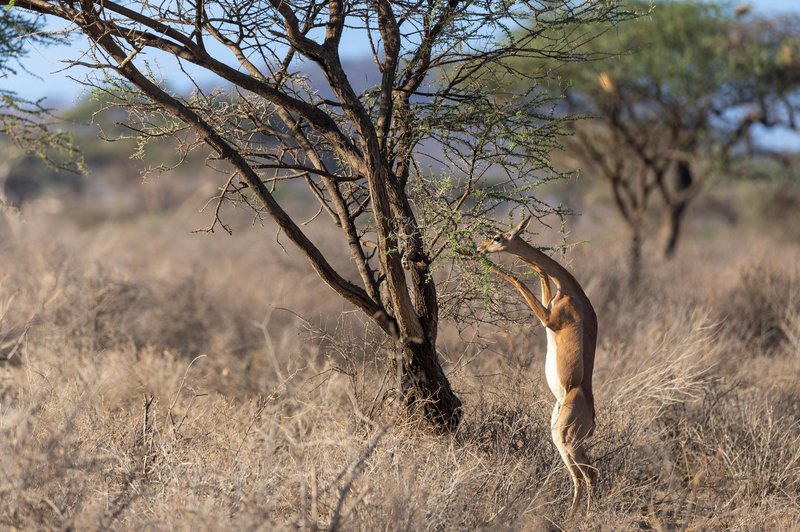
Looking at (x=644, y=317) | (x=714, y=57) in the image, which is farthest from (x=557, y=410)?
(x=714, y=57)

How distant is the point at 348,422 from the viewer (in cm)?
547

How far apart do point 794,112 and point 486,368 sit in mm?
14503

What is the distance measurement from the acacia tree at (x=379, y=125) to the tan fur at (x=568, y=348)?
343mm

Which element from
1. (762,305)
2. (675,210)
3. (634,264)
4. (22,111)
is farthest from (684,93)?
(22,111)

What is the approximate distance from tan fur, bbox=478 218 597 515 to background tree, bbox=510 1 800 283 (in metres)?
13.2

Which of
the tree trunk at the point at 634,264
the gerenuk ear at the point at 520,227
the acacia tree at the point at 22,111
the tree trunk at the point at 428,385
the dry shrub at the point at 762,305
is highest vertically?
the acacia tree at the point at 22,111

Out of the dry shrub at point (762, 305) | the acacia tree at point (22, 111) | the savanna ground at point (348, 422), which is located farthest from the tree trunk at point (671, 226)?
the acacia tree at point (22, 111)

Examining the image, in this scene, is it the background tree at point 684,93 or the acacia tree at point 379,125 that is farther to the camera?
the background tree at point 684,93

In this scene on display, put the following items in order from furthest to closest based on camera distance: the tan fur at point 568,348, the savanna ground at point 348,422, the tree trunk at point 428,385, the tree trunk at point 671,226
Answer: the tree trunk at point 671,226, the tree trunk at point 428,385, the tan fur at point 568,348, the savanna ground at point 348,422

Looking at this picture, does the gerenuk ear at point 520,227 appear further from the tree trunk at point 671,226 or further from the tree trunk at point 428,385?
the tree trunk at point 671,226

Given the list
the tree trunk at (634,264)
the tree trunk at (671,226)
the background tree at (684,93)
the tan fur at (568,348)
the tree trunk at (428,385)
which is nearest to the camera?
the tan fur at (568,348)

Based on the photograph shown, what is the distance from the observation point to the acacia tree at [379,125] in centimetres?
547

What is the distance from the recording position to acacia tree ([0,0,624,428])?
18.0ft

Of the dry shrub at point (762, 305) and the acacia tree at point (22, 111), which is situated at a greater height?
the acacia tree at point (22, 111)
